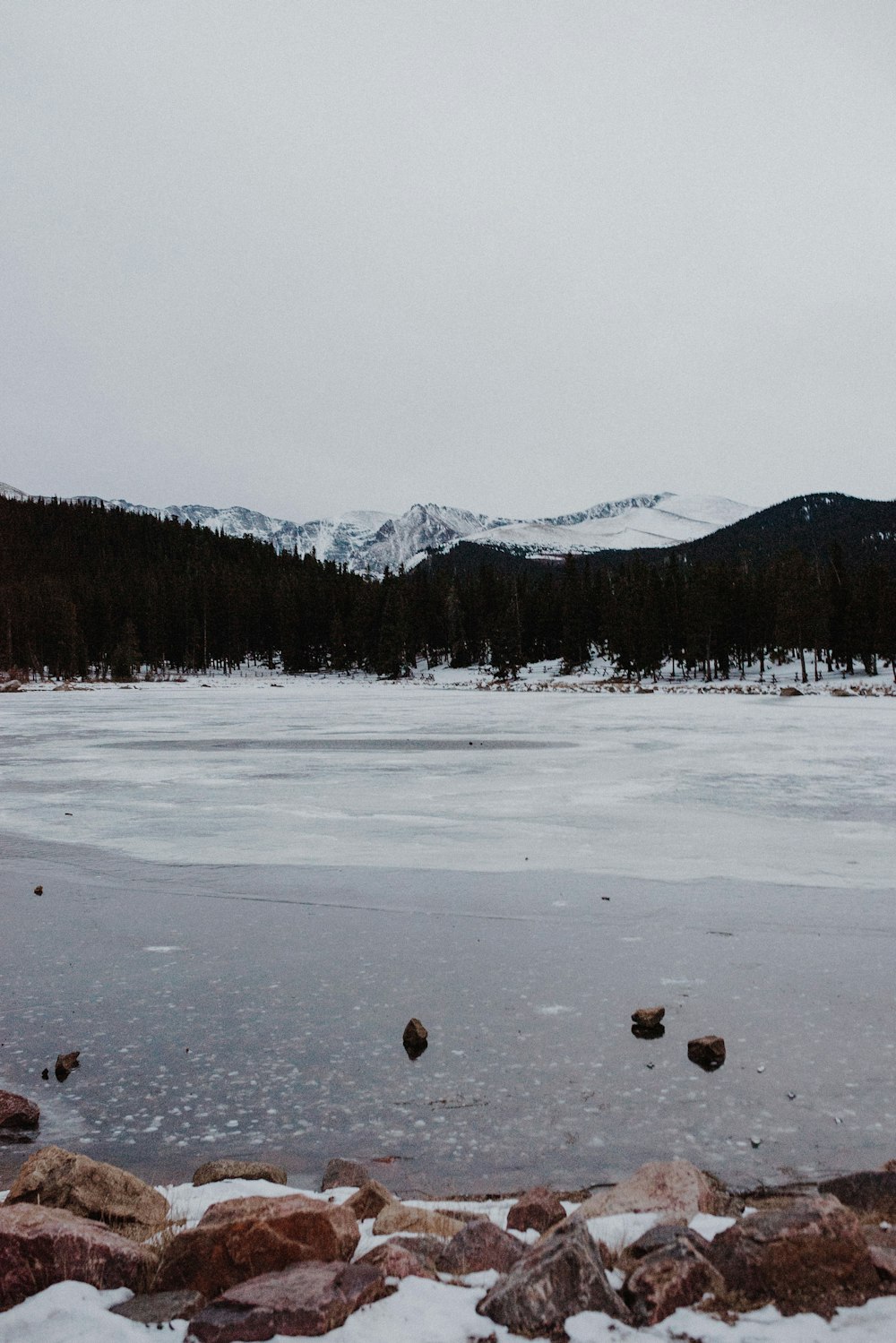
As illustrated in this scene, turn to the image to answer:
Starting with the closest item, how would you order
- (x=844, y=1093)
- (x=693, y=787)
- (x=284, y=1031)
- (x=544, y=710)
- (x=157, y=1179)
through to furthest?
(x=157, y=1179), (x=844, y=1093), (x=284, y=1031), (x=693, y=787), (x=544, y=710)

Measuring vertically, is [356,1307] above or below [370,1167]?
above

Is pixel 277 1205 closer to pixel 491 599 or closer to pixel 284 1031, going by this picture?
pixel 284 1031

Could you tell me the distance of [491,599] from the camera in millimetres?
98812

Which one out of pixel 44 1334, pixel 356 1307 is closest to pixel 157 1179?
pixel 44 1334

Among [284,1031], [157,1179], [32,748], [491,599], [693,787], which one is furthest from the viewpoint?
[491,599]

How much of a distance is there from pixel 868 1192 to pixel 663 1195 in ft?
2.98

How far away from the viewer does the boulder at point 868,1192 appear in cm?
348

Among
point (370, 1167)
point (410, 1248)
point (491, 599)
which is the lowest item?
point (370, 1167)

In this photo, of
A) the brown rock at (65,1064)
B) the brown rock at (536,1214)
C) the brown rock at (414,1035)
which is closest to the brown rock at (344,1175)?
the brown rock at (536,1214)

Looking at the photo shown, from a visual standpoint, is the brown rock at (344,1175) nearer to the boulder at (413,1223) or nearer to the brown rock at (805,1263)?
the boulder at (413,1223)

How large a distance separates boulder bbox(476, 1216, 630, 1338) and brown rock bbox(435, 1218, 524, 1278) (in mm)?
272

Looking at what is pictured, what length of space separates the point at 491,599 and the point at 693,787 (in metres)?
84.5

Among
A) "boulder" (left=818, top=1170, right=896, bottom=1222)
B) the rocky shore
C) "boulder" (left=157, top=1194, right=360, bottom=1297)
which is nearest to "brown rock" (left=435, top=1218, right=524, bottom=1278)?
the rocky shore

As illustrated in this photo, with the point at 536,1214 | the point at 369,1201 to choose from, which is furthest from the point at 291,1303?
the point at 536,1214
